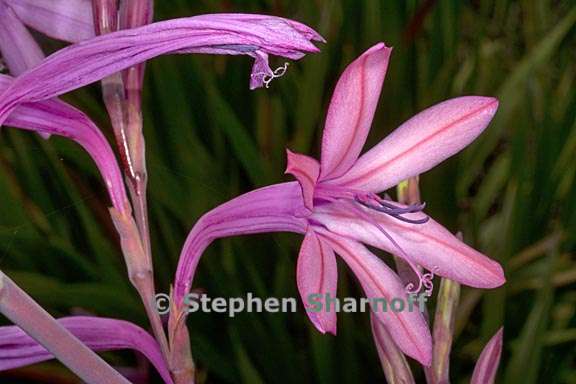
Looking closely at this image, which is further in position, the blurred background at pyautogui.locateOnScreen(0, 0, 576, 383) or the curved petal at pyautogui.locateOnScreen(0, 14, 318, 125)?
the blurred background at pyautogui.locateOnScreen(0, 0, 576, 383)

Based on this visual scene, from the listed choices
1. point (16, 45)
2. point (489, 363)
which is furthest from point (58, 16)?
point (489, 363)

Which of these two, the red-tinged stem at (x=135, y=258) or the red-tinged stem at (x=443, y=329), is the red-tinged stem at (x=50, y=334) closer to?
the red-tinged stem at (x=135, y=258)

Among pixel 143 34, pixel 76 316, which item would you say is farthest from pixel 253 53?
pixel 76 316

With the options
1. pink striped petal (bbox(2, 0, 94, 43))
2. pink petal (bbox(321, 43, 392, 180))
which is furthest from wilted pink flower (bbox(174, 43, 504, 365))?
pink striped petal (bbox(2, 0, 94, 43))

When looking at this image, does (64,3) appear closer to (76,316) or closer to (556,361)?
(76,316)

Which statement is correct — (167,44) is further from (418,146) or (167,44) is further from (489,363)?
(489,363)

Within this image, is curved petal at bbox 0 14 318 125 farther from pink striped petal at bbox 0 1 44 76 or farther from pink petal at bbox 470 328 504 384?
pink petal at bbox 470 328 504 384

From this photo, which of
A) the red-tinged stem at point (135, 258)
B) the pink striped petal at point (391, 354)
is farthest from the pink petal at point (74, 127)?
the pink striped petal at point (391, 354)
